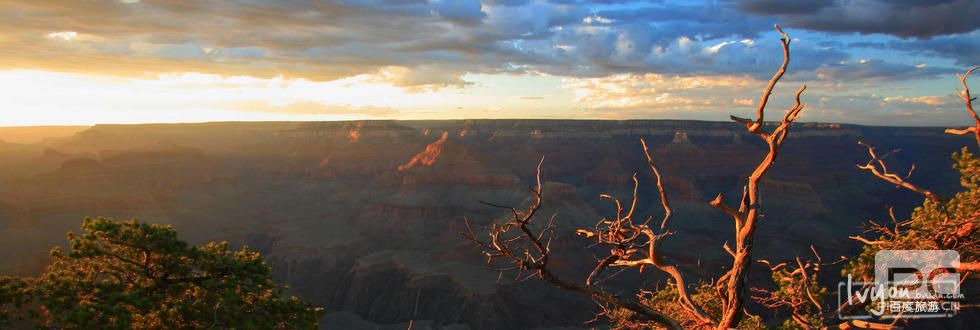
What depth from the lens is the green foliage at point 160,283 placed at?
12562 millimetres

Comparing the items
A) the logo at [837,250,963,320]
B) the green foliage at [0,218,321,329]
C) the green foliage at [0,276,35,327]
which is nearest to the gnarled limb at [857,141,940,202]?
the logo at [837,250,963,320]

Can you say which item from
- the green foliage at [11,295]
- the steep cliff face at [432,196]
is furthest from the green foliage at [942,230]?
the green foliage at [11,295]

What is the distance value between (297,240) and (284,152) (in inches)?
3418

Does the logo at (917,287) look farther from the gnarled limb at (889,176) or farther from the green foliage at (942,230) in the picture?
the gnarled limb at (889,176)

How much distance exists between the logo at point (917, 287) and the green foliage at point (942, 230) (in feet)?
1.18

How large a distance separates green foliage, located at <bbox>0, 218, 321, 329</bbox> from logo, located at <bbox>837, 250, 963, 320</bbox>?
1296 cm

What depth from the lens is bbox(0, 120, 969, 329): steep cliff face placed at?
217 ft

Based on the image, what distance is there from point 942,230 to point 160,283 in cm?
1728

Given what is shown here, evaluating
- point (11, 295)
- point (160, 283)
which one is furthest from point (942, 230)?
point (11, 295)

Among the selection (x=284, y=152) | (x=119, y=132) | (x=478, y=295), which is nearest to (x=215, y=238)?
(x=478, y=295)

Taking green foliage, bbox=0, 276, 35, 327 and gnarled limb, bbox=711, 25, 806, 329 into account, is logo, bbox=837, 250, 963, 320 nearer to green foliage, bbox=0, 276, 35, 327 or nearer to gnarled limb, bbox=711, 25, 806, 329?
gnarled limb, bbox=711, 25, 806, 329

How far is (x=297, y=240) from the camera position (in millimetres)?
85938

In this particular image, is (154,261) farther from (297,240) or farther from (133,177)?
(133,177)

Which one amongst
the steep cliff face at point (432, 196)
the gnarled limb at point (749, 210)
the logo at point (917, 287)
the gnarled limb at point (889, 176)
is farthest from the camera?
the steep cliff face at point (432, 196)
